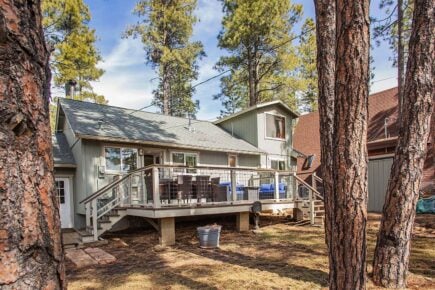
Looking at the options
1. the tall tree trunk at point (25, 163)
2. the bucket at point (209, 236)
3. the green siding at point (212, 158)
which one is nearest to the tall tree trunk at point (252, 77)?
the green siding at point (212, 158)

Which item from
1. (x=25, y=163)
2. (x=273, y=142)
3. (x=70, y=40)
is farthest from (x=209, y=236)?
(x=70, y=40)

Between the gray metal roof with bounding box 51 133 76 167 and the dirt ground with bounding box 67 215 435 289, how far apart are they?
10.6 ft

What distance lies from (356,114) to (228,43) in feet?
54.6

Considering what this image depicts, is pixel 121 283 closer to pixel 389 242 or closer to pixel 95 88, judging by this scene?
pixel 389 242

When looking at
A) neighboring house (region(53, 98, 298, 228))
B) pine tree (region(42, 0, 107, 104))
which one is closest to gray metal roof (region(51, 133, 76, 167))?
neighboring house (region(53, 98, 298, 228))

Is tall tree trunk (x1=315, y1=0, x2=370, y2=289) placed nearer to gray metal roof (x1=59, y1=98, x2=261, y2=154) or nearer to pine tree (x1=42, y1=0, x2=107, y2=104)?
gray metal roof (x1=59, y1=98, x2=261, y2=154)

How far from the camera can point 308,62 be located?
21.2 metres

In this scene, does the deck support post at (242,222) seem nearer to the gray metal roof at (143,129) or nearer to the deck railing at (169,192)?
the deck railing at (169,192)

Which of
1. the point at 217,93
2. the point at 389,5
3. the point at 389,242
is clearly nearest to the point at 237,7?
the point at 217,93

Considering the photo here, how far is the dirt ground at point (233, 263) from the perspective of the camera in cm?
481

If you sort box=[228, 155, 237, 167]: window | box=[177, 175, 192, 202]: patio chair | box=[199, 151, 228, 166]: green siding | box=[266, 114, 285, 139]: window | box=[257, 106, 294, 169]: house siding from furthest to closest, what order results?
box=[266, 114, 285, 139]: window → box=[257, 106, 294, 169]: house siding → box=[228, 155, 237, 167]: window → box=[199, 151, 228, 166]: green siding → box=[177, 175, 192, 202]: patio chair

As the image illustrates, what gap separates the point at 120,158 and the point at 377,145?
38.5 feet

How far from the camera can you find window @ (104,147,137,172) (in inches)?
419

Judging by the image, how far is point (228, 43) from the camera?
61.8 feet
